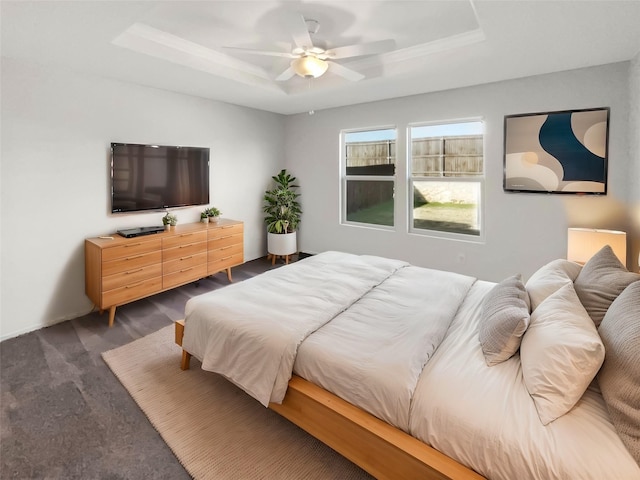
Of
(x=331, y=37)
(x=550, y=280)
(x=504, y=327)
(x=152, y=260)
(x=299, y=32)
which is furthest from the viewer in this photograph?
(x=152, y=260)

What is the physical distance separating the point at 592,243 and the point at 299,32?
10.4 ft

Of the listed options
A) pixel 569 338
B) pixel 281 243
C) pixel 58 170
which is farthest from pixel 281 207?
pixel 569 338

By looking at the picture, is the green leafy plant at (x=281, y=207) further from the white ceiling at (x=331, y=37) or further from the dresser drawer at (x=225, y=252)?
the white ceiling at (x=331, y=37)

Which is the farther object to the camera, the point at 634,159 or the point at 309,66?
the point at 634,159

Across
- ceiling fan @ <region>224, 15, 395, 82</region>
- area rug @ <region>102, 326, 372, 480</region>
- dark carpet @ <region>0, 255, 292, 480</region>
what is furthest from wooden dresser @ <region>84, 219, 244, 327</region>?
ceiling fan @ <region>224, 15, 395, 82</region>

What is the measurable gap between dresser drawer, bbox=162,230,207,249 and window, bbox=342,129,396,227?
7.53 ft

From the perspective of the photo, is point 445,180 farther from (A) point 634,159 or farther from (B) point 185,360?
(B) point 185,360

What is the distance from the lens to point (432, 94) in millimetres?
4254

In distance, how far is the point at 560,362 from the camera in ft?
4.48

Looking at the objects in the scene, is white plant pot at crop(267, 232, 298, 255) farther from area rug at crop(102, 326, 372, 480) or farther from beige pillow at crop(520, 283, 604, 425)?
beige pillow at crop(520, 283, 604, 425)

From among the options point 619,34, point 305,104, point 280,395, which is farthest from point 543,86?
point 280,395

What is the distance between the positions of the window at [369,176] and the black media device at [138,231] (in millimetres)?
2801

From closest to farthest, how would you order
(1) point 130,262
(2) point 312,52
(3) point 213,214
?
(2) point 312,52 → (1) point 130,262 → (3) point 213,214

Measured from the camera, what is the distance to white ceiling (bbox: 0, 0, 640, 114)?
2244mm
